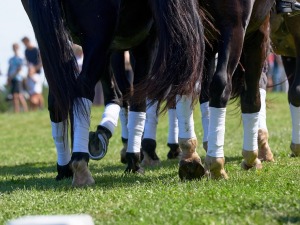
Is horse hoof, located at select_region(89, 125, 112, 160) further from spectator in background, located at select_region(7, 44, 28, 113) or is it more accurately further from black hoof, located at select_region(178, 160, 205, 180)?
spectator in background, located at select_region(7, 44, 28, 113)

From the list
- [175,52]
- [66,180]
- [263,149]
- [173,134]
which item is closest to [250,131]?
[263,149]

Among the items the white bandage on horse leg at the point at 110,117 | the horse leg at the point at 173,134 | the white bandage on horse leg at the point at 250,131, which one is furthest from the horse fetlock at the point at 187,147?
the horse leg at the point at 173,134

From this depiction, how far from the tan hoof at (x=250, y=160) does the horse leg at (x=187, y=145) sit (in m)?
0.87

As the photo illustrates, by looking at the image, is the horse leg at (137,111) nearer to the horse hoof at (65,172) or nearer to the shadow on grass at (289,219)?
the horse hoof at (65,172)

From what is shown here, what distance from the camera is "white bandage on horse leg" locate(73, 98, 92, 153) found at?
7621mm

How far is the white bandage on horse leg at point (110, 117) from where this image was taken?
9180 mm

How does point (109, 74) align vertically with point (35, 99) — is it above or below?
above

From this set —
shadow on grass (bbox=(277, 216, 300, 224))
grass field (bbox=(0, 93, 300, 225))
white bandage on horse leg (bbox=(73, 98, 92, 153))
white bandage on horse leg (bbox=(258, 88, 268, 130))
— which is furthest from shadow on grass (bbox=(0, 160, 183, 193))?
shadow on grass (bbox=(277, 216, 300, 224))

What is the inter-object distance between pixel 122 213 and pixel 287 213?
112 cm

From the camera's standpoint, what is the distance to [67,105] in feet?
24.8

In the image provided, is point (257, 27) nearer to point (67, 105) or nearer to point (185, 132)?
point (185, 132)

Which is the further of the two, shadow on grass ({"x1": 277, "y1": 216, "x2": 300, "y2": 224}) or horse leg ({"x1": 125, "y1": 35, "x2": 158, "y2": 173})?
horse leg ({"x1": 125, "y1": 35, "x2": 158, "y2": 173})

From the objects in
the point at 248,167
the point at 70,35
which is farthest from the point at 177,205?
the point at 248,167

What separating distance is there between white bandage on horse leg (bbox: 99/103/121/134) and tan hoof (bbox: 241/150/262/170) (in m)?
1.41
